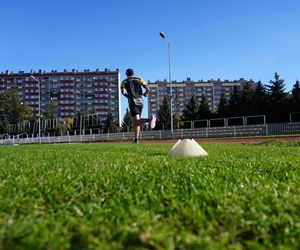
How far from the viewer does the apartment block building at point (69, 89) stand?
152m

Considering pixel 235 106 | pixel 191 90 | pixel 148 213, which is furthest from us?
pixel 191 90

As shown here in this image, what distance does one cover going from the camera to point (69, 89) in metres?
154

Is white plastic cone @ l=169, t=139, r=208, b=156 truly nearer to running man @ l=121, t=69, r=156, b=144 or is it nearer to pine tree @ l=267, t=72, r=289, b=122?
running man @ l=121, t=69, r=156, b=144

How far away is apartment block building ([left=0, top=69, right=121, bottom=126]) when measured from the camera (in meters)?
152

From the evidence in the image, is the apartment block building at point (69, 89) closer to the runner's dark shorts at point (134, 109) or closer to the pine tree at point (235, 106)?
the pine tree at point (235, 106)

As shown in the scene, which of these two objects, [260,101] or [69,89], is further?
[69,89]

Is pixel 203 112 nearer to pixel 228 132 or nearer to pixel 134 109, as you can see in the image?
pixel 228 132

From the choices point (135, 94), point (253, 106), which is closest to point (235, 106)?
point (253, 106)

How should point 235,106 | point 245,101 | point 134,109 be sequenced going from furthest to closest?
point 235,106, point 245,101, point 134,109

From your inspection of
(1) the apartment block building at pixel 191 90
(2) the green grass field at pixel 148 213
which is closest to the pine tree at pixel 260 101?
(2) the green grass field at pixel 148 213

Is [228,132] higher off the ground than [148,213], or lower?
higher

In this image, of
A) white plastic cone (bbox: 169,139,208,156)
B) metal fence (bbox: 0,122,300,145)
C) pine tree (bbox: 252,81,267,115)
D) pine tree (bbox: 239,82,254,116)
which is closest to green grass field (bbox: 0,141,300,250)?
white plastic cone (bbox: 169,139,208,156)

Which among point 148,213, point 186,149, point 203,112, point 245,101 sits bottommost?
point 148,213

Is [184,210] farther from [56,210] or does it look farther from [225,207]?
[56,210]
